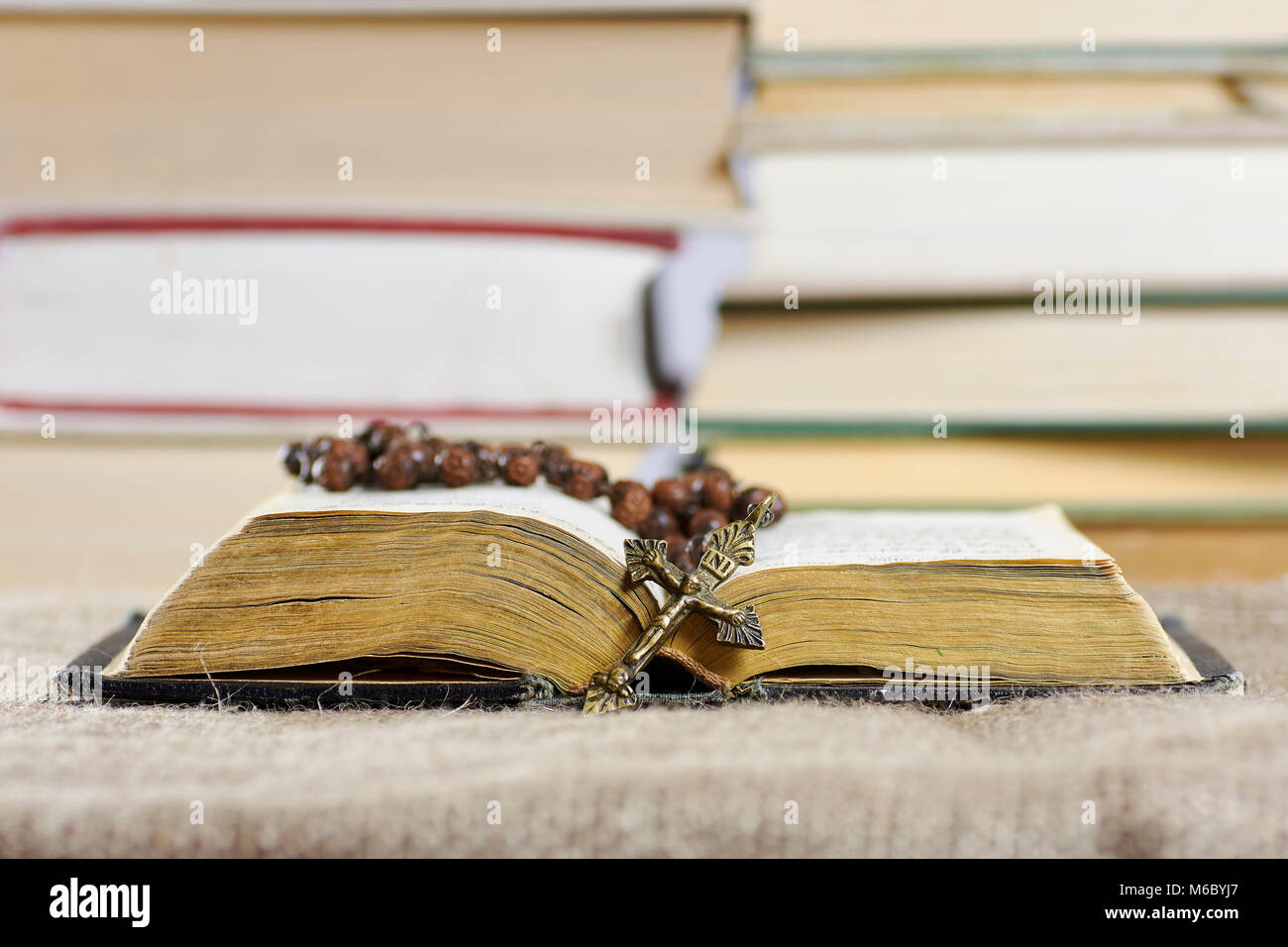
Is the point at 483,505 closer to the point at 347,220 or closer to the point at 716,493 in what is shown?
the point at 716,493

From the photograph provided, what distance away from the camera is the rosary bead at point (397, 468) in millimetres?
709

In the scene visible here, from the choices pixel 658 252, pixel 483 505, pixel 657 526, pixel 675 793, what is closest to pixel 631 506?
pixel 657 526

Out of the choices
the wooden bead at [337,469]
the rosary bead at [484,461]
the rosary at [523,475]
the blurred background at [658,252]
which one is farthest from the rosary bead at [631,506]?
the blurred background at [658,252]

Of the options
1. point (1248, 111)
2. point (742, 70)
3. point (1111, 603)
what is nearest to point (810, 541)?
point (1111, 603)

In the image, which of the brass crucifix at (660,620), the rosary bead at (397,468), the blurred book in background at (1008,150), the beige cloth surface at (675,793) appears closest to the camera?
the beige cloth surface at (675,793)

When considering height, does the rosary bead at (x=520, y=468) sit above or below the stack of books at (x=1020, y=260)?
below

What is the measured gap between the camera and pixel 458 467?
72 cm

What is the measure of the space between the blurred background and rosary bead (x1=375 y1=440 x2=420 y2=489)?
0.37m

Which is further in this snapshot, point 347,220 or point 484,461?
point 347,220

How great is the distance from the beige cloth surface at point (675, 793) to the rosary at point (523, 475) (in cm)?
21

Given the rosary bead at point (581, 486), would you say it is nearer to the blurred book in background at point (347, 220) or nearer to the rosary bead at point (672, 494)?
the rosary bead at point (672, 494)

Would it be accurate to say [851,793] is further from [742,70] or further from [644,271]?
[742,70]

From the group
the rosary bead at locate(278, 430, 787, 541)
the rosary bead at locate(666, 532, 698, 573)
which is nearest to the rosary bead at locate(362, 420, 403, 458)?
the rosary bead at locate(278, 430, 787, 541)

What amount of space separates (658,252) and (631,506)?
0.45 m
